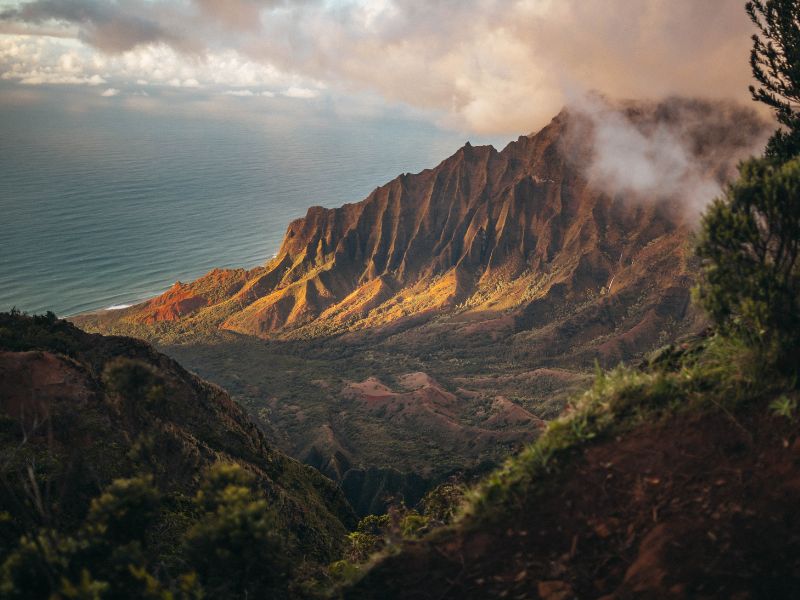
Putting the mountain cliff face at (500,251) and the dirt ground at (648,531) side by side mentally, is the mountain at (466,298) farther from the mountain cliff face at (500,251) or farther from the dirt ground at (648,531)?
the dirt ground at (648,531)

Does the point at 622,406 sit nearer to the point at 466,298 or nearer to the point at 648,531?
the point at 648,531

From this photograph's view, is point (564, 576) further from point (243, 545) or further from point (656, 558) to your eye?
point (243, 545)

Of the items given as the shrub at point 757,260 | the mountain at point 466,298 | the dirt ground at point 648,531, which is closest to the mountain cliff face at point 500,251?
the mountain at point 466,298

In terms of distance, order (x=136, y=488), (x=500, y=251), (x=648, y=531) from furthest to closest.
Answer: (x=500, y=251), (x=136, y=488), (x=648, y=531)

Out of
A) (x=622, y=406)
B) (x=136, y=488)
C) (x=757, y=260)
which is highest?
(x=757, y=260)

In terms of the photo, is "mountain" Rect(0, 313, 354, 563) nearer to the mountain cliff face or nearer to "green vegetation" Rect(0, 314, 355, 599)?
"green vegetation" Rect(0, 314, 355, 599)

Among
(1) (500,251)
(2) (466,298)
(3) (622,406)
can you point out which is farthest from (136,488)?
(1) (500,251)

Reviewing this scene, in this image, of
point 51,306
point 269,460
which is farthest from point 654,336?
point 51,306
